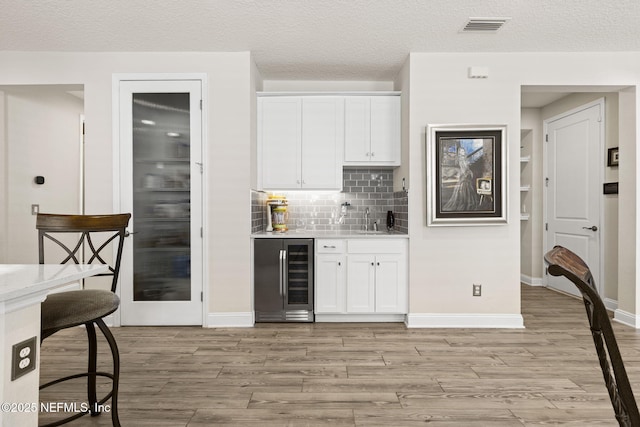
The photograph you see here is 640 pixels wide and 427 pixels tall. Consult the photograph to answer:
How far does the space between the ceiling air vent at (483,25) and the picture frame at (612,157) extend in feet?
7.62

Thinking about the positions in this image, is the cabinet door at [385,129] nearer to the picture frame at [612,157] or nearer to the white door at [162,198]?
the white door at [162,198]

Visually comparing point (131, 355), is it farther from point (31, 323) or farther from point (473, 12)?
point (473, 12)

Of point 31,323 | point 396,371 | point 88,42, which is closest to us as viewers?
point 31,323

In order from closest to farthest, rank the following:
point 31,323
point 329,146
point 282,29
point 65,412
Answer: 1. point 31,323
2. point 65,412
3. point 282,29
4. point 329,146

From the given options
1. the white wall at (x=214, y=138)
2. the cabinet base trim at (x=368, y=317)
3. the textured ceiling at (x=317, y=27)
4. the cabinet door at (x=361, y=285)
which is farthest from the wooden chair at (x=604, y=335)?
the white wall at (x=214, y=138)

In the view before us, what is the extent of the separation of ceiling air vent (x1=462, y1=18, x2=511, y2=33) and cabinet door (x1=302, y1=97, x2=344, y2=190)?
147 cm

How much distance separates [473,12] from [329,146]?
1859 millimetres

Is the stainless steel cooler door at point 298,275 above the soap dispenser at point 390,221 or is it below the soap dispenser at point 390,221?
below

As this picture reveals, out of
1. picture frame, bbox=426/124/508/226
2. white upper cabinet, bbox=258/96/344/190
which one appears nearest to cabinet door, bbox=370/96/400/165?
white upper cabinet, bbox=258/96/344/190

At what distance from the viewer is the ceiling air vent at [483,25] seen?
3230mm

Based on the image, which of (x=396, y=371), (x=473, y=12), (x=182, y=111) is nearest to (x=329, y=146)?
(x=182, y=111)

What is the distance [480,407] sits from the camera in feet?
7.52

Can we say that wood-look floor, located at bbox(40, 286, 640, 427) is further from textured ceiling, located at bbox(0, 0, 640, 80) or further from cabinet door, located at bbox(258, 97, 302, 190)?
textured ceiling, located at bbox(0, 0, 640, 80)

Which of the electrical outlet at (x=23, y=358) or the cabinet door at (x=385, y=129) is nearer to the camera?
the electrical outlet at (x=23, y=358)
